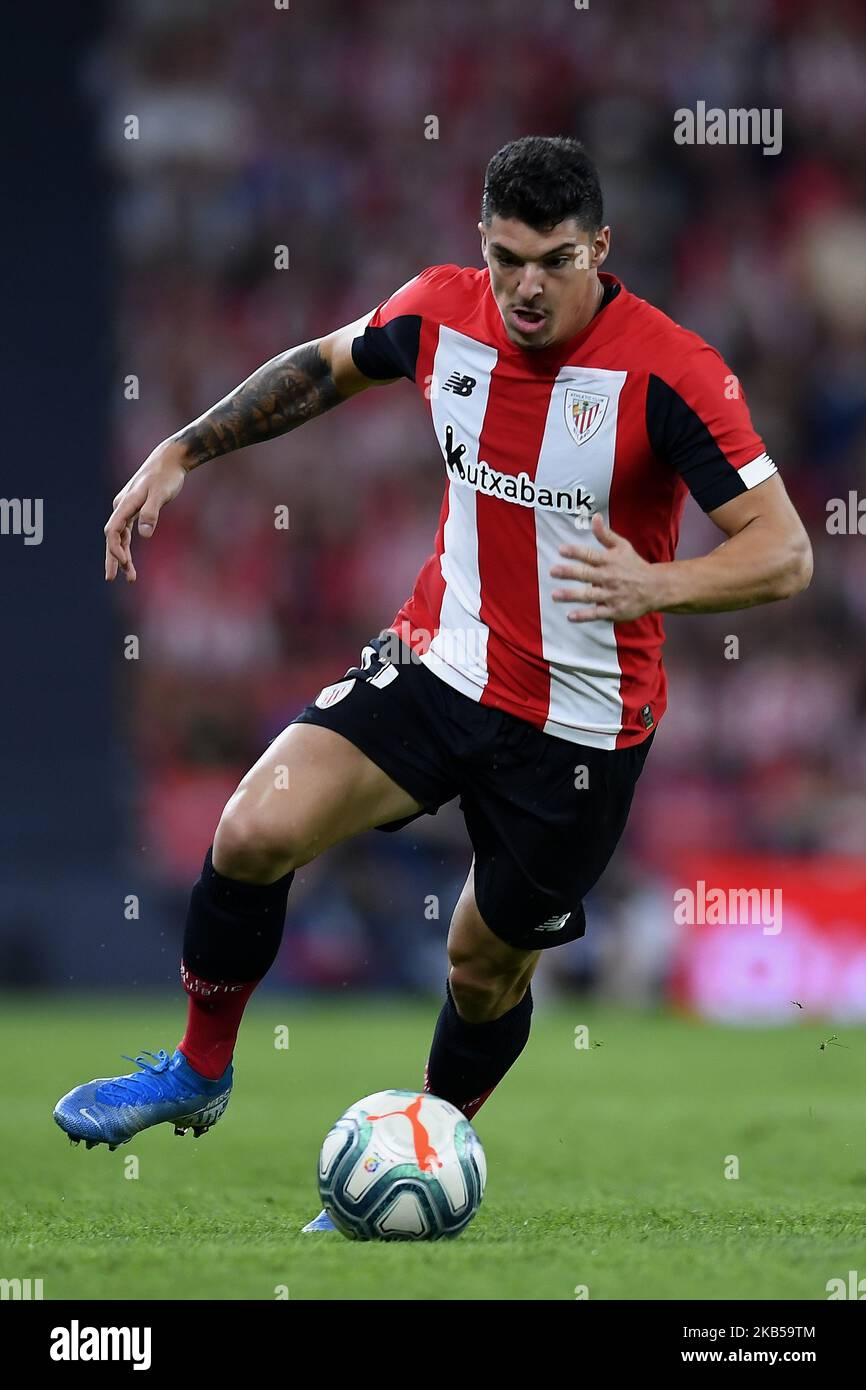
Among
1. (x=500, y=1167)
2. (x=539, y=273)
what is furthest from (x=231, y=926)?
(x=500, y=1167)

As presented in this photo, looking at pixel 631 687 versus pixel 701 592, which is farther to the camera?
pixel 631 687

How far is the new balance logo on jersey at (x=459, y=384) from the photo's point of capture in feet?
14.2

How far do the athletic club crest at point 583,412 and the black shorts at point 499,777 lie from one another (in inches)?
26.5

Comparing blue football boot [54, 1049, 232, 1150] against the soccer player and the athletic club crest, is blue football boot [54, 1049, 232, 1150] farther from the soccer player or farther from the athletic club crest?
the athletic club crest

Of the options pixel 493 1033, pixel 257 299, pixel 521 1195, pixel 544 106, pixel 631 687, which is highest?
pixel 544 106

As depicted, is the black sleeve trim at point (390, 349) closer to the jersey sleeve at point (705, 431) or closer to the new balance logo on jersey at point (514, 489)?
the new balance logo on jersey at point (514, 489)

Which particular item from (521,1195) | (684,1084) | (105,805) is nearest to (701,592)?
(521,1195)

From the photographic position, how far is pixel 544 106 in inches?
541

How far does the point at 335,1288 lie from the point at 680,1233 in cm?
118

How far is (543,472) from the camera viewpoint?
4203 mm

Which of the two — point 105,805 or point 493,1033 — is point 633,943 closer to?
point 105,805

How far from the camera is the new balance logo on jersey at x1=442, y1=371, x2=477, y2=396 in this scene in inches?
170

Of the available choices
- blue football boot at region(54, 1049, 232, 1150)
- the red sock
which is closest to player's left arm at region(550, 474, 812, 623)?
the red sock

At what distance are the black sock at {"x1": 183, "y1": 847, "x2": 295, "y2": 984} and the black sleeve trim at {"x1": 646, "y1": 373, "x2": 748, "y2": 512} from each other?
1.27 metres
